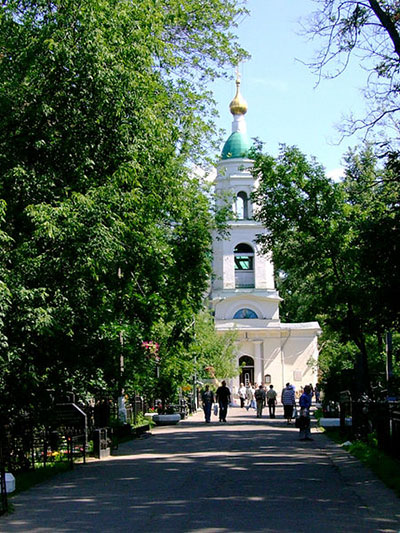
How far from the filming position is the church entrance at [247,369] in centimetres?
7075

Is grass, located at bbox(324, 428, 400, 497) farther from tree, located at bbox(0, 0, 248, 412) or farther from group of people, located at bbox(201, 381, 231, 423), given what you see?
group of people, located at bbox(201, 381, 231, 423)

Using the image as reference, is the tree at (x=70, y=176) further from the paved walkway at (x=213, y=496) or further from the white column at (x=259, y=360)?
the white column at (x=259, y=360)

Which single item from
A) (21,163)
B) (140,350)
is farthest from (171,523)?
(140,350)

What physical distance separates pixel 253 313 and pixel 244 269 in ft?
12.7

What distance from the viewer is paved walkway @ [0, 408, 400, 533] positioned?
9.48 meters

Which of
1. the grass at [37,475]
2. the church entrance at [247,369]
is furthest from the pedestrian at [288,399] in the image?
the church entrance at [247,369]

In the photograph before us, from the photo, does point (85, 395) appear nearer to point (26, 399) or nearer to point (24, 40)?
point (26, 399)

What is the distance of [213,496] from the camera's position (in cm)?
1167

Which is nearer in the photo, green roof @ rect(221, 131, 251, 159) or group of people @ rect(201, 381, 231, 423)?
group of people @ rect(201, 381, 231, 423)

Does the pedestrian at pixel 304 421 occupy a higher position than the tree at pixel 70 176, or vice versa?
the tree at pixel 70 176

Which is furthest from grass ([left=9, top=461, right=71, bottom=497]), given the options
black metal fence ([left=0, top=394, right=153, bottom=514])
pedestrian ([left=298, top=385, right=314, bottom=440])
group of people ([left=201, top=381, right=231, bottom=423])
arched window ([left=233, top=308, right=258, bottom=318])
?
arched window ([left=233, top=308, right=258, bottom=318])

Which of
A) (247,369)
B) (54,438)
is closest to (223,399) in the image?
(54,438)

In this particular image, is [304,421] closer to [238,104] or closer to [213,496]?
[213,496]

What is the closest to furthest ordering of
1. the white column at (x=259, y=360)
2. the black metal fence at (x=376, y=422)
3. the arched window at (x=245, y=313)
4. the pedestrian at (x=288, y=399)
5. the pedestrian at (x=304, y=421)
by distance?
the black metal fence at (x=376, y=422)
the pedestrian at (x=304, y=421)
the pedestrian at (x=288, y=399)
the arched window at (x=245, y=313)
the white column at (x=259, y=360)
